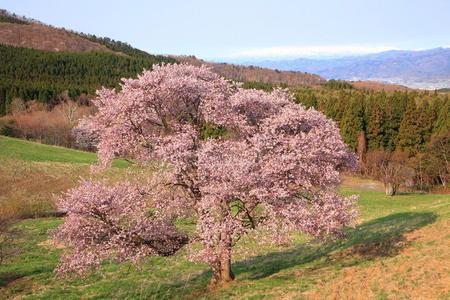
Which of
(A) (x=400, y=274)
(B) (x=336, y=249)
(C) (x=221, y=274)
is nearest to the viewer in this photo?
(A) (x=400, y=274)

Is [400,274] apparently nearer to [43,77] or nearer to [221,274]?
[221,274]

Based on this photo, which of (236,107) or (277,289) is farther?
(236,107)

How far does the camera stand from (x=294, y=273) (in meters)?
22.9

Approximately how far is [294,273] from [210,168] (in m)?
10.2

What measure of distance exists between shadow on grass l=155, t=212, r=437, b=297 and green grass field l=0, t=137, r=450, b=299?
72 millimetres

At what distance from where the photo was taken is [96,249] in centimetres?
1925

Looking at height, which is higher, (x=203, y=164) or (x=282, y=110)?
(x=282, y=110)

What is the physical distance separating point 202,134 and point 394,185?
49.8 meters

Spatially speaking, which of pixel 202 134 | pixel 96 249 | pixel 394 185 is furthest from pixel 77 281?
pixel 394 185

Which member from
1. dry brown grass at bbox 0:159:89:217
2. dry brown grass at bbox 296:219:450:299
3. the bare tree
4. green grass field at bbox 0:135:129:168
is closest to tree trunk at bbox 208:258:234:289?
dry brown grass at bbox 296:219:450:299

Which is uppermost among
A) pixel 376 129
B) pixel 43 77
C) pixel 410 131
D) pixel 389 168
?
pixel 43 77

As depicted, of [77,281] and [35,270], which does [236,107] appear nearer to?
[77,281]

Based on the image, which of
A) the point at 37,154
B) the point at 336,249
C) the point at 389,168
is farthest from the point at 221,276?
the point at 37,154

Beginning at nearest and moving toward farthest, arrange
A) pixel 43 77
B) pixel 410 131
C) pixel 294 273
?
pixel 294 273 → pixel 410 131 → pixel 43 77
